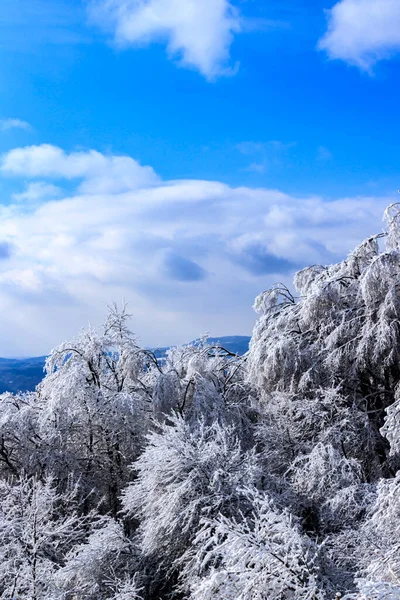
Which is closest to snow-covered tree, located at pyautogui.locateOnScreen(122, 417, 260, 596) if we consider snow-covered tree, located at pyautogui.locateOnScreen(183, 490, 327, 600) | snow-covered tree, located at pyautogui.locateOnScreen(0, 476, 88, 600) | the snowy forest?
the snowy forest

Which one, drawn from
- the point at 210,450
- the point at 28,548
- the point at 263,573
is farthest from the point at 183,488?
the point at 28,548

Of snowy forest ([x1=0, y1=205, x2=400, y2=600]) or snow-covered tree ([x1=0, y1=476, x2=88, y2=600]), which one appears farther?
snowy forest ([x1=0, y1=205, x2=400, y2=600])

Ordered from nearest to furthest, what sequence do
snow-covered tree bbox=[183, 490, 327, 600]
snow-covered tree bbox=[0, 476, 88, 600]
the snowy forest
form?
snow-covered tree bbox=[183, 490, 327, 600]
snow-covered tree bbox=[0, 476, 88, 600]
the snowy forest

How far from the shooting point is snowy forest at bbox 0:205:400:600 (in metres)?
10.1

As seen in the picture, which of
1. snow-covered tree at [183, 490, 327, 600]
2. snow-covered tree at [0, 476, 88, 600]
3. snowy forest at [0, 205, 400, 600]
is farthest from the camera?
snowy forest at [0, 205, 400, 600]

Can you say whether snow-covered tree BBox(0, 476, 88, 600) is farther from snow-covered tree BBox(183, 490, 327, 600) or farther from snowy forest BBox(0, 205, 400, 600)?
snow-covered tree BBox(183, 490, 327, 600)

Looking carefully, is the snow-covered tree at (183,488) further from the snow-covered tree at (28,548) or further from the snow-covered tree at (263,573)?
the snow-covered tree at (263,573)

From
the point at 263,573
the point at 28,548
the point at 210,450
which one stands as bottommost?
the point at 28,548

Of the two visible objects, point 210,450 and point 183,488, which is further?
point 210,450

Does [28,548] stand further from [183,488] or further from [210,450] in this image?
[210,450]

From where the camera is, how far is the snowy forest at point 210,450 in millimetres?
10102

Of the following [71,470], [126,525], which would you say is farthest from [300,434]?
[71,470]

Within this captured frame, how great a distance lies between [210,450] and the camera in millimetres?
10812

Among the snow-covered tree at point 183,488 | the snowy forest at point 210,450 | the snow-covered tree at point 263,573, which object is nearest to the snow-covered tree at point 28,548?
the snowy forest at point 210,450
